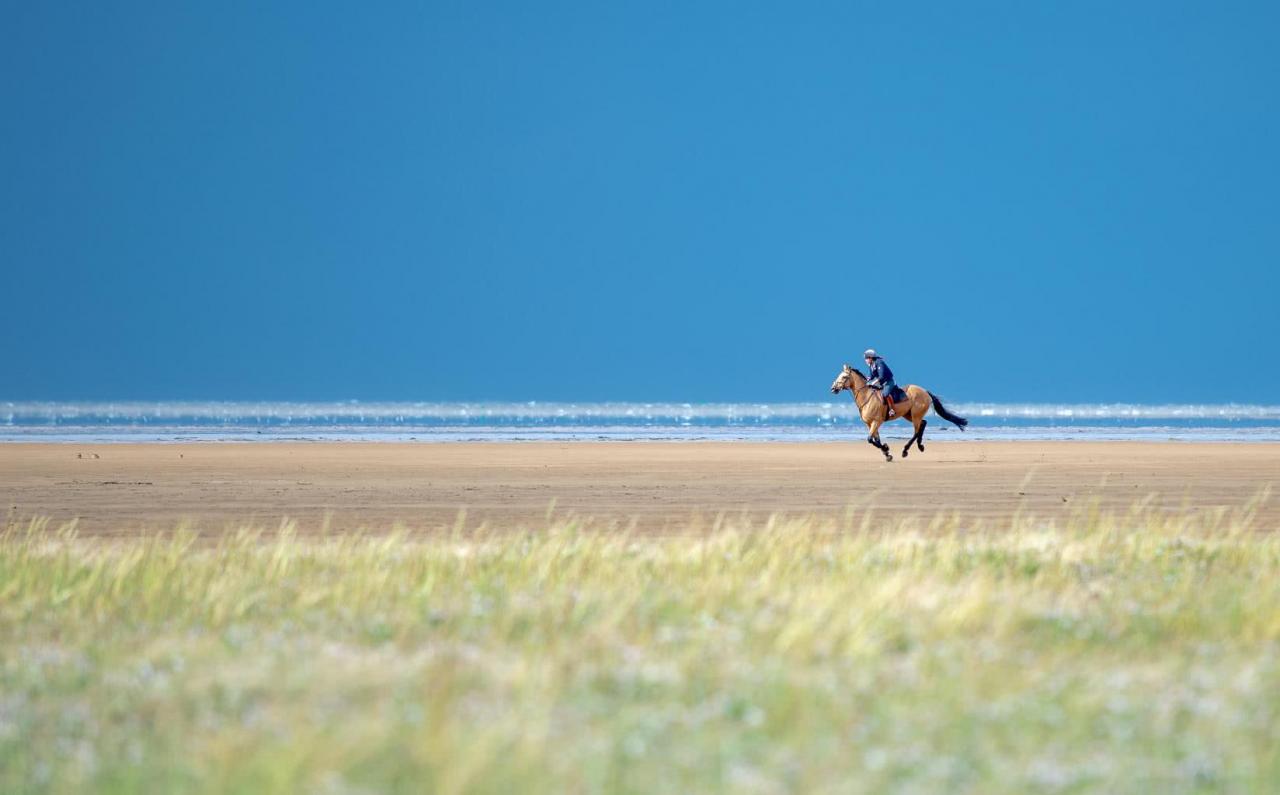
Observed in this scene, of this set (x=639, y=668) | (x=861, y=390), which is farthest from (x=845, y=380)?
(x=639, y=668)

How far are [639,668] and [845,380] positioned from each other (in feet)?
77.3

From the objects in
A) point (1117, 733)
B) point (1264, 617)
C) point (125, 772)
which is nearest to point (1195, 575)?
point (1264, 617)

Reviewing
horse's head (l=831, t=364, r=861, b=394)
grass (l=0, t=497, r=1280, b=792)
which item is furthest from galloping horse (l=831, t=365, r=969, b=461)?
grass (l=0, t=497, r=1280, b=792)

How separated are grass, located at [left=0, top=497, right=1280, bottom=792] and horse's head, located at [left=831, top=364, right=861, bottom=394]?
18598 mm

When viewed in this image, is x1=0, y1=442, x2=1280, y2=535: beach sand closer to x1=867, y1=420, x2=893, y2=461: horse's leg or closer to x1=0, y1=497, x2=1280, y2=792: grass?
x1=867, y1=420, x2=893, y2=461: horse's leg

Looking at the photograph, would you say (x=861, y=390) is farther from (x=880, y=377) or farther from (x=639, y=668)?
(x=639, y=668)

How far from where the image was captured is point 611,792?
211 inches

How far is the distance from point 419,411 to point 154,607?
8767 centimetres

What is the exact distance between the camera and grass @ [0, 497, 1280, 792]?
5.66 metres

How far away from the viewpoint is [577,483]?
75.5 ft

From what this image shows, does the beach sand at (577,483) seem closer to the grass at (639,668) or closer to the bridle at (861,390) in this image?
the bridle at (861,390)

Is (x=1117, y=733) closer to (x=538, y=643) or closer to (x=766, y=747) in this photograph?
(x=766, y=747)

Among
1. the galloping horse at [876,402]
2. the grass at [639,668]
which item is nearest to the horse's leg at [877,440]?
the galloping horse at [876,402]

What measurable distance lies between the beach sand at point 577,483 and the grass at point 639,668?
3.01 meters
